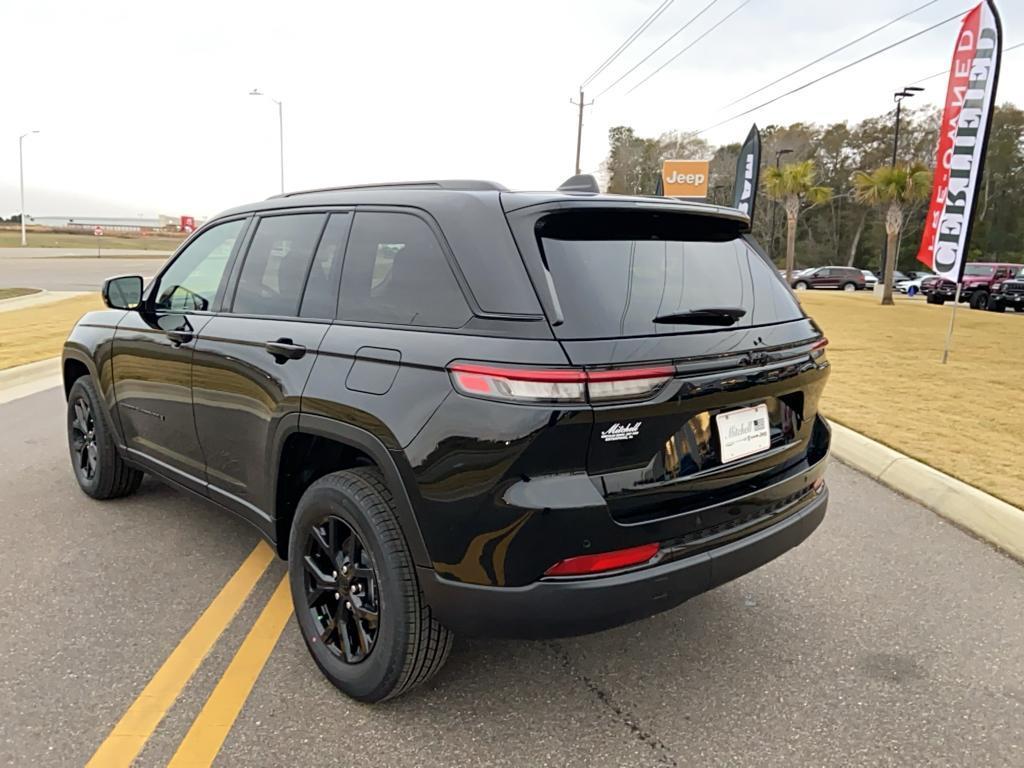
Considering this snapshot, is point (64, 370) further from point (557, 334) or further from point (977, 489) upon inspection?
point (977, 489)

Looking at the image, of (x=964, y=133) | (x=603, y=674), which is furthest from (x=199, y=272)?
(x=964, y=133)

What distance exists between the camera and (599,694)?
2.80m

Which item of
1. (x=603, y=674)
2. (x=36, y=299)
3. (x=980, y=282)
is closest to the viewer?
(x=603, y=674)

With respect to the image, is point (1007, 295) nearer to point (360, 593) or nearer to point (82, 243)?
point (360, 593)

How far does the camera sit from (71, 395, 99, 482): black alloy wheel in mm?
4770

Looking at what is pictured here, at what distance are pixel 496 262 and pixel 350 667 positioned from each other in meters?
1.52

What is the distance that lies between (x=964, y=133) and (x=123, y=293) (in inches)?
431

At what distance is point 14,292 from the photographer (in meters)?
20.0

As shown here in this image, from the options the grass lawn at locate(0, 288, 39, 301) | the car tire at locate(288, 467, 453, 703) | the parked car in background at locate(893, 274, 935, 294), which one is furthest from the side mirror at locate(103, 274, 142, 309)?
the parked car in background at locate(893, 274, 935, 294)

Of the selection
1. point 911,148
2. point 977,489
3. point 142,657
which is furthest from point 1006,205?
point 142,657

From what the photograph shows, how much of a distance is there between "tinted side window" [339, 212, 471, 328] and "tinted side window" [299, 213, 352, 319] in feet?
0.17

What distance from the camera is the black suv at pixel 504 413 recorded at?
2.27 meters

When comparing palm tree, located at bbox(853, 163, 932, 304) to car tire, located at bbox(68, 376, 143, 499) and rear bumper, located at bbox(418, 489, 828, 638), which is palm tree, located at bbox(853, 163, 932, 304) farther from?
rear bumper, located at bbox(418, 489, 828, 638)

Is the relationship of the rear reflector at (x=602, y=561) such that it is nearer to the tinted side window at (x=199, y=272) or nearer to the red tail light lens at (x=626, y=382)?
the red tail light lens at (x=626, y=382)
